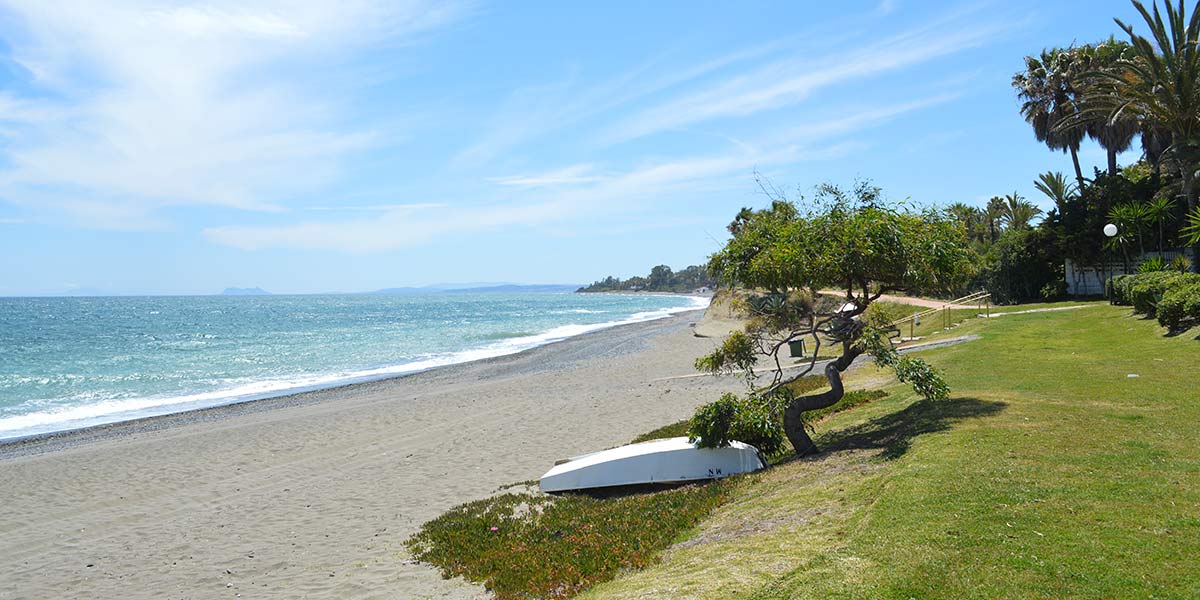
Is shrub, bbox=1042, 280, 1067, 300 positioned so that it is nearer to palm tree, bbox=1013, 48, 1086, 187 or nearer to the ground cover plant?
palm tree, bbox=1013, 48, 1086, 187

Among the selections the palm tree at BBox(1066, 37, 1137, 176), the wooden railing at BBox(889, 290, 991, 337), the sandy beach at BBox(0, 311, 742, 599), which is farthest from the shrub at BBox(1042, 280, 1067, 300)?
the sandy beach at BBox(0, 311, 742, 599)

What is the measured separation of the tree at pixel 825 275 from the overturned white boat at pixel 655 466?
276 mm

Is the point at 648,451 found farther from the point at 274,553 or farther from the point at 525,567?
the point at 274,553

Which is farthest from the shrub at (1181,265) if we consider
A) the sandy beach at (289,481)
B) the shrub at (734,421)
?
the shrub at (734,421)

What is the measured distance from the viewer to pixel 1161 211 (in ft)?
111

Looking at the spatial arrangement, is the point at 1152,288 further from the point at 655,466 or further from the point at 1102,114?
the point at 1102,114

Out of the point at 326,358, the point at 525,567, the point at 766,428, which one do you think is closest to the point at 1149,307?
the point at 766,428

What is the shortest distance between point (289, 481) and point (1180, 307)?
784 inches

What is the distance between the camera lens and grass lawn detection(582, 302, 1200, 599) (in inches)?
201

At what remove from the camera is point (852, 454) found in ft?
32.0

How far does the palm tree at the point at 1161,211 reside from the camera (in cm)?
3325

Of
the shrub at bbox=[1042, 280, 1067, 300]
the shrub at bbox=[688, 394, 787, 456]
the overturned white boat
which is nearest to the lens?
the shrub at bbox=[688, 394, 787, 456]

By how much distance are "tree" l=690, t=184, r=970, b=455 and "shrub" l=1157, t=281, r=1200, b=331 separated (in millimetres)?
9268

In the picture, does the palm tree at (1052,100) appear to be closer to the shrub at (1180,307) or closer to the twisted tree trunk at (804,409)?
the shrub at (1180,307)
